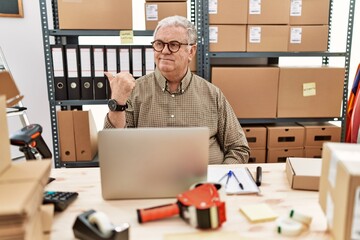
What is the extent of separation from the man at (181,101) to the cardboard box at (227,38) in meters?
0.43

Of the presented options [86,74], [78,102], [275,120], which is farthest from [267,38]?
[78,102]

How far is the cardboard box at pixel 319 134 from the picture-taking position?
2328mm

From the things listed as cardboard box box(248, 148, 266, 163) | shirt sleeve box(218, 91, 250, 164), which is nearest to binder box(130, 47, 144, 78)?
shirt sleeve box(218, 91, 250, 164)

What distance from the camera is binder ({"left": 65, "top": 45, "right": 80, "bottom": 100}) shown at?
2106 mm

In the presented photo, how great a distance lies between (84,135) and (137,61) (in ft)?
1.96

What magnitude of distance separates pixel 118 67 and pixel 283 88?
3.66ft

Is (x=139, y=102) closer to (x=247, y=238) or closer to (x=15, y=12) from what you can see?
(x=247, y=238)

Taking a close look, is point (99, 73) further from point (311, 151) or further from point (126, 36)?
point (311, 151)

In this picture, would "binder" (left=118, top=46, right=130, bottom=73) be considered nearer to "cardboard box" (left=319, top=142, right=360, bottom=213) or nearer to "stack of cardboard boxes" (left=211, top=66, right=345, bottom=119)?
"stack of cardboard boxes" (left=211, top=66, right=345, bottom=119)

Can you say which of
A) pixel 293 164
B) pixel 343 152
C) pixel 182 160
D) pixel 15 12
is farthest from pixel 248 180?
pixel 15 12

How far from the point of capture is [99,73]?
84.7 inches

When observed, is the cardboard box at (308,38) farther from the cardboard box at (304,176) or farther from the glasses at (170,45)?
the cardboard box at (304,176)

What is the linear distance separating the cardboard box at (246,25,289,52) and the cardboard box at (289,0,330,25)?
100 millimetres

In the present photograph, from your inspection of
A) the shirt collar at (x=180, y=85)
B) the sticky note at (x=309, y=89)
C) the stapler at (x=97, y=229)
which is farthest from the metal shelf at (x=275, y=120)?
the stapler at (x=97, y=229)
